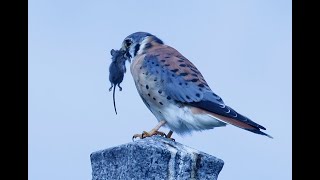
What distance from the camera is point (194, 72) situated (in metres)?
5.45

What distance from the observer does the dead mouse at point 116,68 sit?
15.9ft

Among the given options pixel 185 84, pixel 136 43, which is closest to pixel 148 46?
pixel 136 43

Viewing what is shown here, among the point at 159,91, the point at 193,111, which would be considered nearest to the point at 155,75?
the point at 159,91

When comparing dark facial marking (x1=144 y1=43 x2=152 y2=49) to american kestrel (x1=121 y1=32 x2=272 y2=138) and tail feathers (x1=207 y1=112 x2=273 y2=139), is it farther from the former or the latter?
tail feathers (x1=207 y1=112 x2=273 y2=139)

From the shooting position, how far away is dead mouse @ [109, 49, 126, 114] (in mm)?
4831

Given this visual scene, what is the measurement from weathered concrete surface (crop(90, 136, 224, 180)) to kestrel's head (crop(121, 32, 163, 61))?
2650 millimetres

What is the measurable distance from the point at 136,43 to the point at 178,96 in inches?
41.9

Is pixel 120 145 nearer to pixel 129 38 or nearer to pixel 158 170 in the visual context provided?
pixel 158 170

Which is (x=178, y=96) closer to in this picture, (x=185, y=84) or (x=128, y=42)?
(x=185, y=84)

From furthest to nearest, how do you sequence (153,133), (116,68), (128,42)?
1. (128,42)
2. (116,68)
3. (153,133)

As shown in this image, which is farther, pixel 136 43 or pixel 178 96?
pixel 136 43

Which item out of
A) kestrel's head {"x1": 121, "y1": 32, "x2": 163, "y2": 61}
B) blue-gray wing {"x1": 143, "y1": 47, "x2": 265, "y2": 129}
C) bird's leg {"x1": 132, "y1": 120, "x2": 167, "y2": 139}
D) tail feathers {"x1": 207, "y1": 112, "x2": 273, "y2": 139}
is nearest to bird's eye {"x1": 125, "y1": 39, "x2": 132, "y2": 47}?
kestrel's head {"x1": 121, "y1": 32, "x2": 163, "y2": 61}

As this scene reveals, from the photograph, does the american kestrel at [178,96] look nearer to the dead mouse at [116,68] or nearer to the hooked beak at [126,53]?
the hooked beak at [126,53]

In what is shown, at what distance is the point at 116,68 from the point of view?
201 inches
